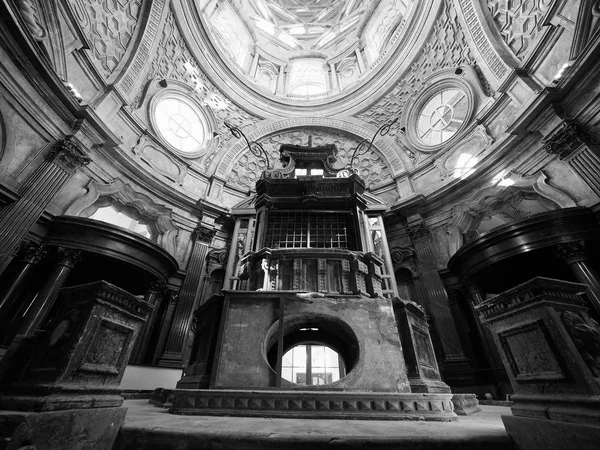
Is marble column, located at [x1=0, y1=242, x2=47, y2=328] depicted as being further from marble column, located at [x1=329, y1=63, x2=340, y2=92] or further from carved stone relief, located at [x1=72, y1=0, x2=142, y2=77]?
marble column, located at [x1=329, y1=63, x2=340, y2=92]

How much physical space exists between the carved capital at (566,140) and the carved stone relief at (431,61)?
20.8ft

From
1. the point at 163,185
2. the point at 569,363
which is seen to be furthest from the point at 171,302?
the point at 569,363

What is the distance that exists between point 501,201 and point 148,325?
1324cm

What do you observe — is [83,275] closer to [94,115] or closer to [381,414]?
[94,115]

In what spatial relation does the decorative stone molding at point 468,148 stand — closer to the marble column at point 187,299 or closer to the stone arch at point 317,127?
the stone arch at point 317,127

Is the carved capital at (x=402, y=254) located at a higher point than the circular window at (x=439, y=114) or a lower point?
lower

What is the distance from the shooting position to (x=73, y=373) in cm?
224

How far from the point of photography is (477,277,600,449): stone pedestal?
1.90m

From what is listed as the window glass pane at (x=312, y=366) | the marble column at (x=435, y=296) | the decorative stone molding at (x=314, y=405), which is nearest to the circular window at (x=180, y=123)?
the window glass pane at (x=312, y=366)

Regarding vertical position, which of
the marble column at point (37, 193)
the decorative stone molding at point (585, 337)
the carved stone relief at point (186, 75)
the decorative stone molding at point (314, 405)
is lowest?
the decorative stone molding at point (314, 405)

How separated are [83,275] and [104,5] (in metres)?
10.4

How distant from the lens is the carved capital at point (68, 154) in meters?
7.61

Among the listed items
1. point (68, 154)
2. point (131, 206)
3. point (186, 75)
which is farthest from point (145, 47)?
point (131, 206)

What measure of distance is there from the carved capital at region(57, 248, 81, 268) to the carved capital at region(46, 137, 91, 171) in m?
2.59
